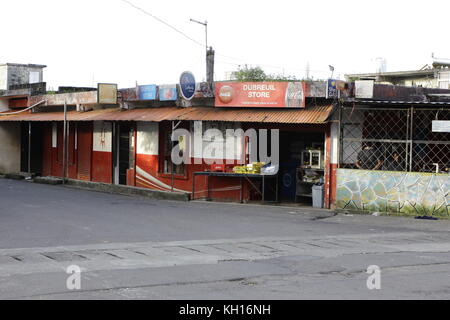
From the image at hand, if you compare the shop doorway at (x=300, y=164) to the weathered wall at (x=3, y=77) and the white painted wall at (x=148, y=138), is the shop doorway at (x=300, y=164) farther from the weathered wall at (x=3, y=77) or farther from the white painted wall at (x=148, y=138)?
the weathered wall at (x=3, y=77)

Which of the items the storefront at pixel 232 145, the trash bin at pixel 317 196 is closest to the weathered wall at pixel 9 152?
the storefront at pixel 232 145

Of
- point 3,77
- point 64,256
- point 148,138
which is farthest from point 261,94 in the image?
point 3,77

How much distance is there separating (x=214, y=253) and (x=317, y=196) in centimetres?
912

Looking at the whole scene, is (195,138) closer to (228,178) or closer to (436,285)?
(228,178)

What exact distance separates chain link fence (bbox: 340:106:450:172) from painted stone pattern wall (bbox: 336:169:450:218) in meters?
0.76

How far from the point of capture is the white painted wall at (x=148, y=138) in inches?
979

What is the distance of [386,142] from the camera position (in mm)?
19453

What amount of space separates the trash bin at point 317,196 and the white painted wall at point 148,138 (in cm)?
743

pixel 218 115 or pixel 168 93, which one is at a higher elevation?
pixel 168 93

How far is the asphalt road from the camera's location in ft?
27.5

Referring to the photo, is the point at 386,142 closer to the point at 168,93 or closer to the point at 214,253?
the point at 168,93

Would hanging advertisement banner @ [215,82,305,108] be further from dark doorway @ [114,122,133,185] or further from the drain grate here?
the drain grate

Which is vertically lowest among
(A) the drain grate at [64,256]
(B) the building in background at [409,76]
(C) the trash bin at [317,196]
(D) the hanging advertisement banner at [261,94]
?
(A) the drain grate at [64,256]

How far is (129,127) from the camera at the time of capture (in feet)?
87.6
